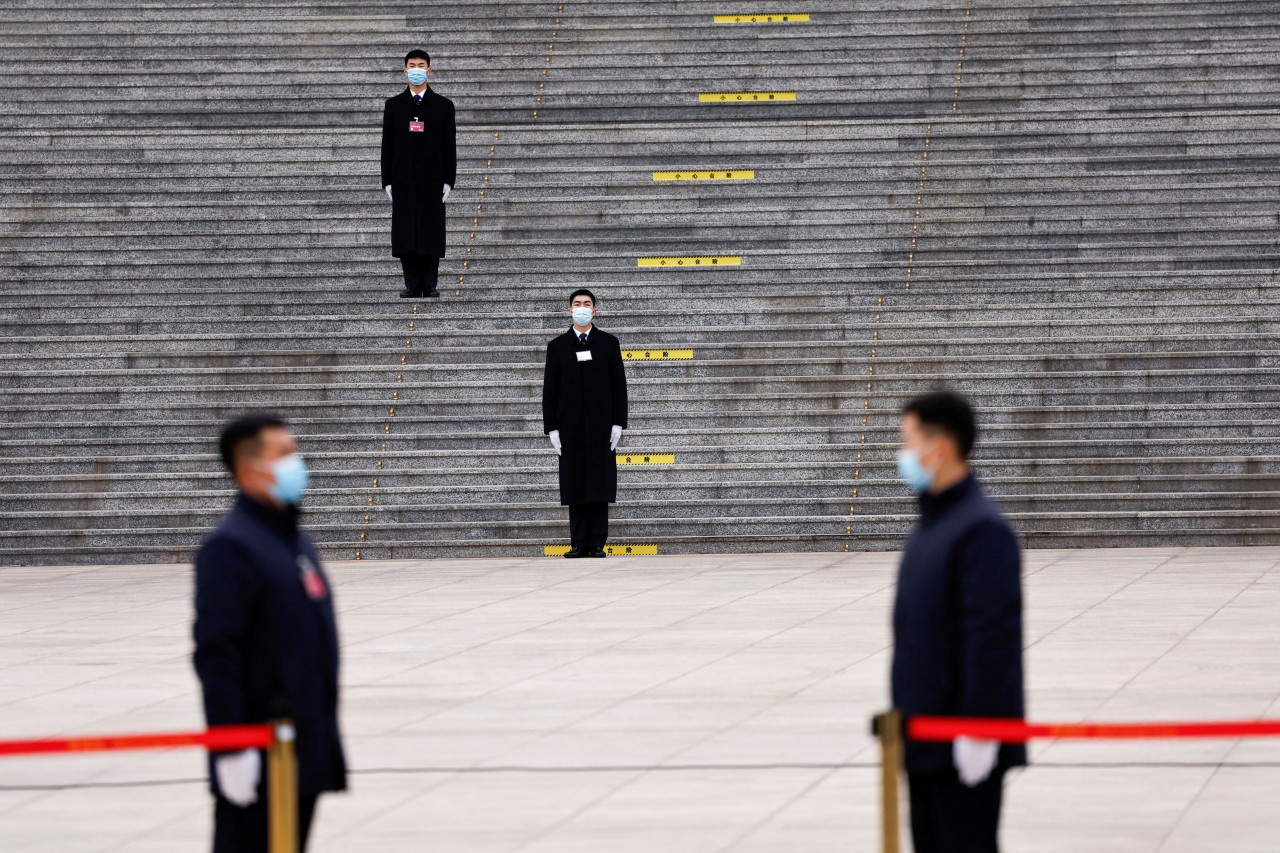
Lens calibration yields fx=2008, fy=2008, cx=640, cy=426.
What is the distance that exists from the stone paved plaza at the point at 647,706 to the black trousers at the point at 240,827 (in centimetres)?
132

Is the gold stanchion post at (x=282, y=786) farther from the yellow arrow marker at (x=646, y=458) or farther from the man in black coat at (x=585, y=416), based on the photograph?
the yellow arrow marker at (x=646, y=458)

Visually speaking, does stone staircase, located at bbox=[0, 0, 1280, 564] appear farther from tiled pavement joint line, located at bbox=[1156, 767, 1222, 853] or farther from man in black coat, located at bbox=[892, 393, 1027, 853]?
man in black coat, located at bbox=[892, 393, 1027, 853]

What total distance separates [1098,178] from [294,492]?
14.8 meters

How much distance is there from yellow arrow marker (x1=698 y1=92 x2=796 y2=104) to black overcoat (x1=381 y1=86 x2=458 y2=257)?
385 centimetres

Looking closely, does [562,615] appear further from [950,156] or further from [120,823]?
[950,156]

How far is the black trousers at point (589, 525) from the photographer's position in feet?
47.3

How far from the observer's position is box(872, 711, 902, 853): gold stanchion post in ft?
14.5

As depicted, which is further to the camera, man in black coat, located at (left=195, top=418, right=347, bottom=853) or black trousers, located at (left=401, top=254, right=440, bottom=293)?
black trousers, located at (left=401, top=254, right=440, bottom=293)

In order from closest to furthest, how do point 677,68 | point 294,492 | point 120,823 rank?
1. point 294,492
2. point 120,823
3. point 677,68

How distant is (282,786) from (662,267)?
44.4 ft

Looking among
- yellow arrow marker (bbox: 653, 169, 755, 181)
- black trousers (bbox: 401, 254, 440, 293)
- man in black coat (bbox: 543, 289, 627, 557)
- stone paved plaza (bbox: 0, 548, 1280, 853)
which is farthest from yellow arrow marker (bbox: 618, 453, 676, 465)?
yellow arrow marker (bbox: 653, 169, 755, 181)

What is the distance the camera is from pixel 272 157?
62.1 feet

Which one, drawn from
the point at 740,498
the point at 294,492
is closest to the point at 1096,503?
the point at 740,498

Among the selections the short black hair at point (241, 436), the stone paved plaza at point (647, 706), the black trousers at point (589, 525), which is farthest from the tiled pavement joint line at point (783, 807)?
the black trousers at point (589, 525)
